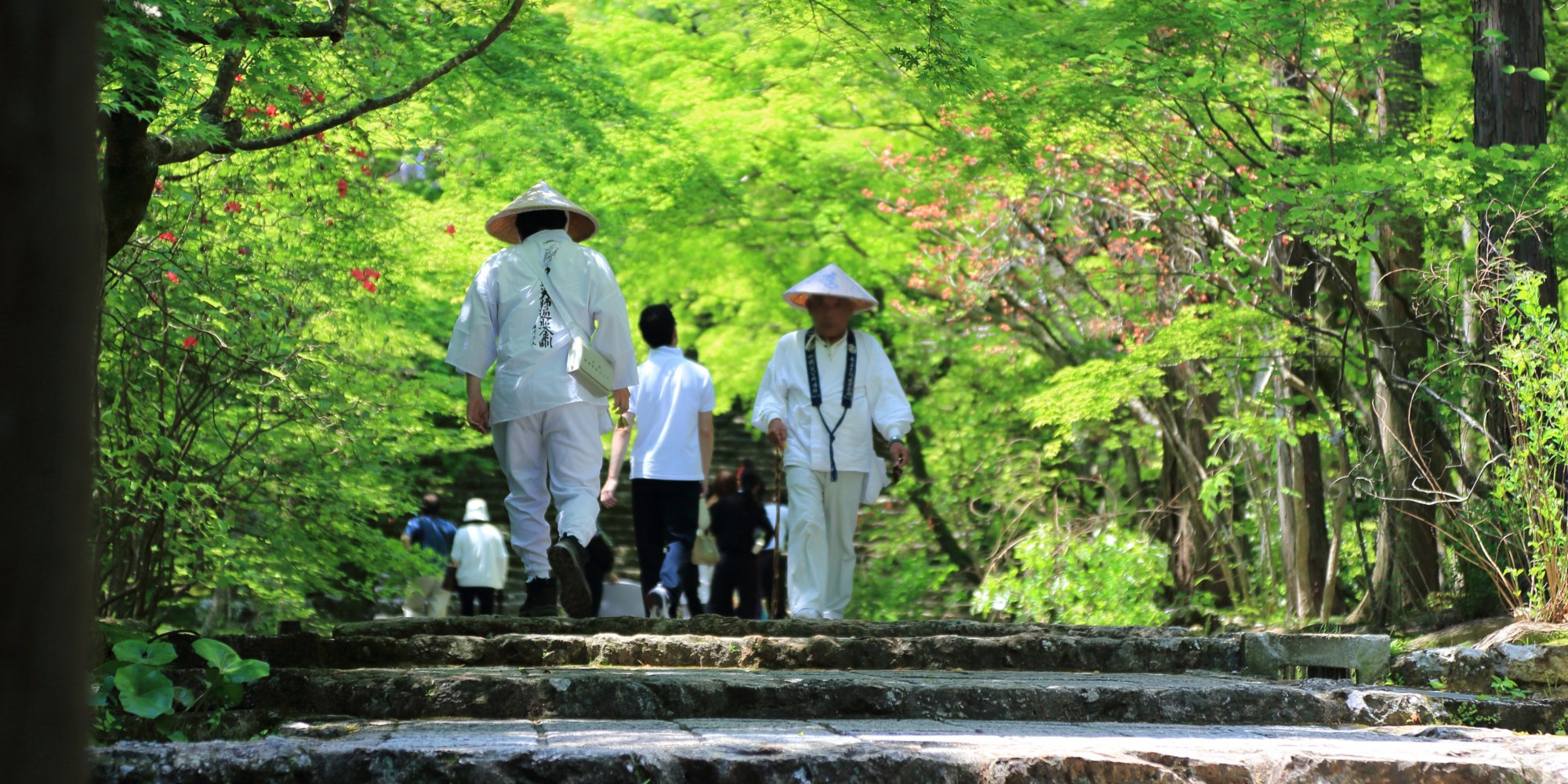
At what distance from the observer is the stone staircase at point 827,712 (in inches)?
124

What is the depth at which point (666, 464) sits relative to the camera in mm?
8484

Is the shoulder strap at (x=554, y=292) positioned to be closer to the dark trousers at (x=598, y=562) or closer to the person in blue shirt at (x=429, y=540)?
the dark trousers at (x=598, y=562)

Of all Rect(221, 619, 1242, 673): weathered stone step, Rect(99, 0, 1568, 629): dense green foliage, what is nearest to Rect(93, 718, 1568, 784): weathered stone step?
Rect(221, 619, 1242, 673): weathered stone step

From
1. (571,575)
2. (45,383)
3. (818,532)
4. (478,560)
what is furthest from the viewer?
(478,560)

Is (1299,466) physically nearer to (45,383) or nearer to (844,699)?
(844,699)

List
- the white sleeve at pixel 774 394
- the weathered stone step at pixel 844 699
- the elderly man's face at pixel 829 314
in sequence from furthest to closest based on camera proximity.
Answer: the elderly man's face at pixel 829 314, the white sleeve at pixel 774 394, the weathered stone step at pixel 844 699

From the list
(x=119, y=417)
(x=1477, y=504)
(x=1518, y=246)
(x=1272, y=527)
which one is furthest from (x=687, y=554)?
(x=1272, y=527)

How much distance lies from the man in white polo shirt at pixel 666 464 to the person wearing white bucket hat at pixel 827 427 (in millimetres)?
479

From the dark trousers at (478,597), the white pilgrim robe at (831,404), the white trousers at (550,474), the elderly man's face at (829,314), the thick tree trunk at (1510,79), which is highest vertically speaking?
the thick tree trunk at (1510,79)

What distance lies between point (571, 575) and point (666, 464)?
214 cm

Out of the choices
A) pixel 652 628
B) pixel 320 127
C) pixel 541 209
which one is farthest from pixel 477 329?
pixel 652 628

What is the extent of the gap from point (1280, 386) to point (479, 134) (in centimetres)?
610

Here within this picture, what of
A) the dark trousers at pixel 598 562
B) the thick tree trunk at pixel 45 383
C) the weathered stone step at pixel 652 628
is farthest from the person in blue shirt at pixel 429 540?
the thick tree trunk at pixel 45 383

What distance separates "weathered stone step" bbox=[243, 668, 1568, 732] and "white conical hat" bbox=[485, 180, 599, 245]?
2.77 metres
